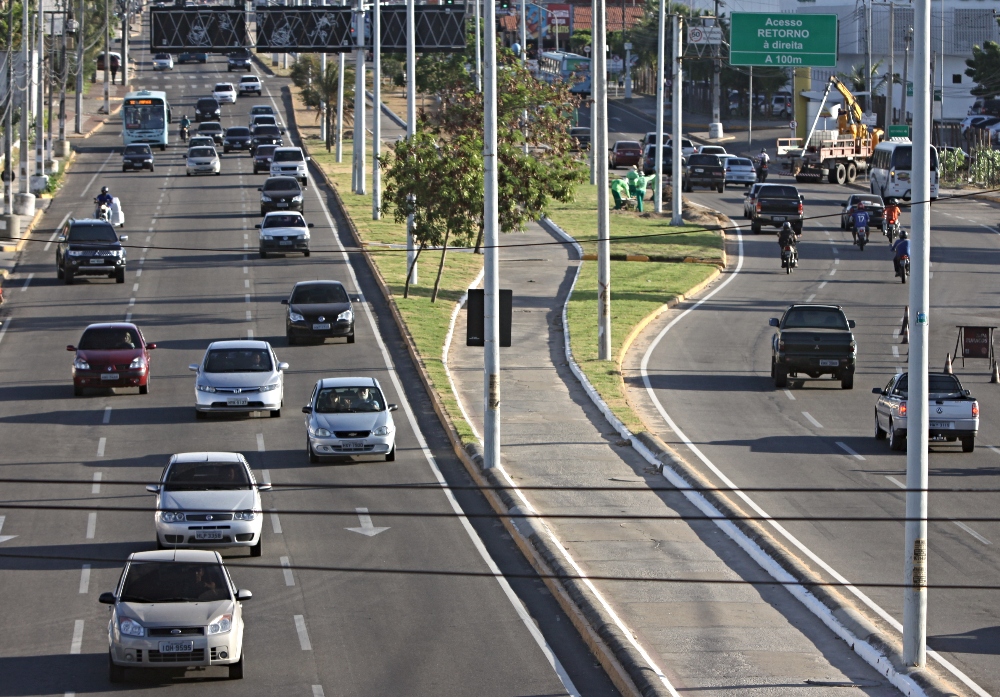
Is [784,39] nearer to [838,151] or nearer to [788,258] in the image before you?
[838,151]

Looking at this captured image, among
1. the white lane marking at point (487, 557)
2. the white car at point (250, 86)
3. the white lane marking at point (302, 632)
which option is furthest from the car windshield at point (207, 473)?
the white car at point (250, 86)

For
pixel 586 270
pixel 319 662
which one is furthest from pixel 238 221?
pixel 319 662

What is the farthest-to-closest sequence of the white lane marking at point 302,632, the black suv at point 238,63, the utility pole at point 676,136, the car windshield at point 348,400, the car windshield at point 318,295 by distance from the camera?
the black suv at point 238,63
the utility pole at point 676,136
the car windshield at point 318,295
the car windshield at point 348,400
the white lane marking at point 302,632

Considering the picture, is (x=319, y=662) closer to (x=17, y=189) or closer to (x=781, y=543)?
(x=781, y=543)

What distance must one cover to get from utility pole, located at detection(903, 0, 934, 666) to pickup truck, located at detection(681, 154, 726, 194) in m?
62.4

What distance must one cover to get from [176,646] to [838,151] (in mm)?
73255

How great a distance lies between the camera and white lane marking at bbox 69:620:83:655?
17984 mm

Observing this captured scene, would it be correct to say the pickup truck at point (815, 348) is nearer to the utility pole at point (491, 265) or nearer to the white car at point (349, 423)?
the utility pole at point (491, 265)

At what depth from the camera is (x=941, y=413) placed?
28.9m

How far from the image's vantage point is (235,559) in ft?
73.4

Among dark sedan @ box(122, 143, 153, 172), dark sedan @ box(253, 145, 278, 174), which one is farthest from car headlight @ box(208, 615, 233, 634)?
dark sedan @ box(122, 143, 153, 172)

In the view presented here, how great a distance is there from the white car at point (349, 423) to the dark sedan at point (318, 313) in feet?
34.8

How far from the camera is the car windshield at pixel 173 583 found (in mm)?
16953

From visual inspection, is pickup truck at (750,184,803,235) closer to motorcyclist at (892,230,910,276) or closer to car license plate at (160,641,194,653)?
motorcyclist at (892,230,910,276)
